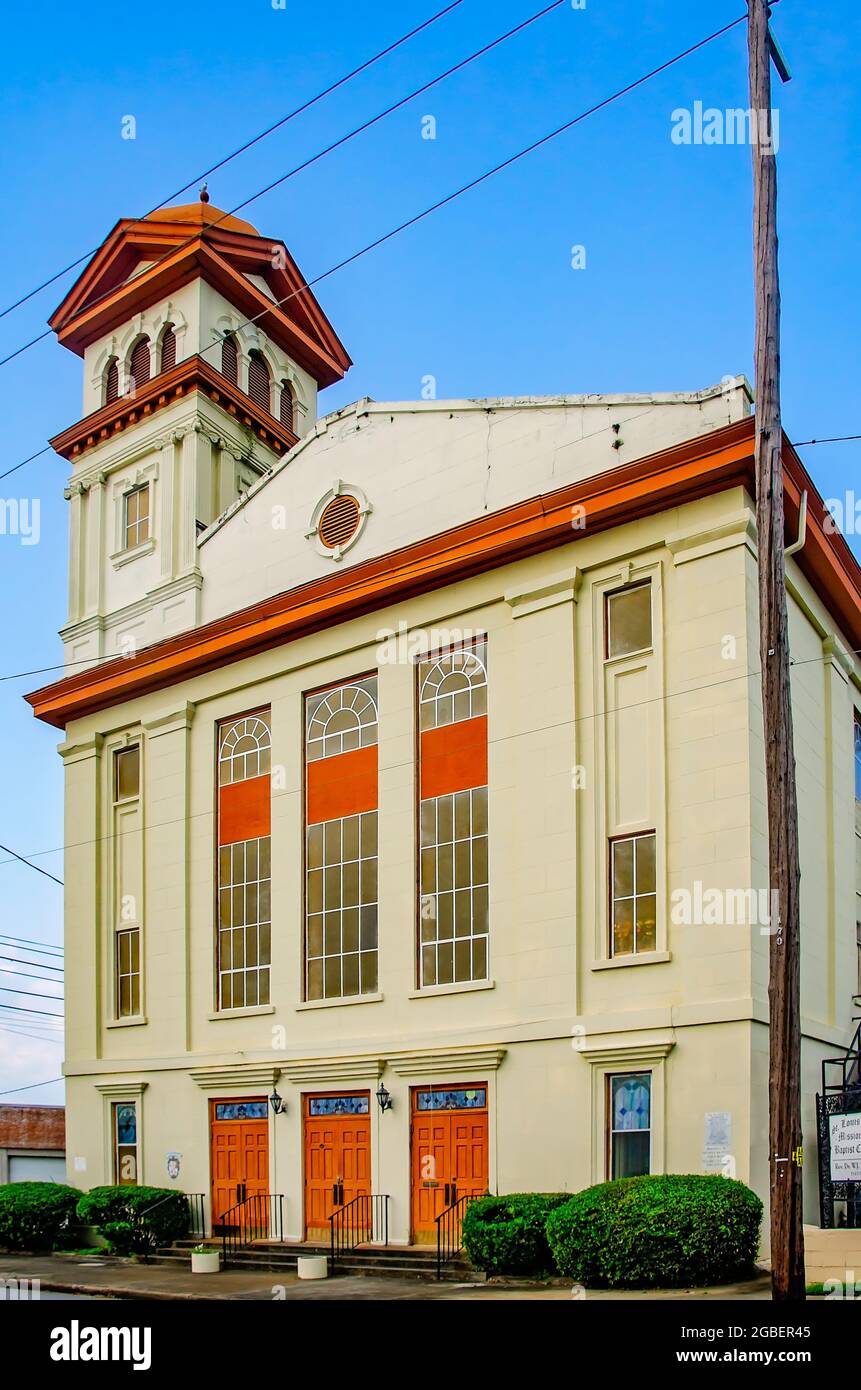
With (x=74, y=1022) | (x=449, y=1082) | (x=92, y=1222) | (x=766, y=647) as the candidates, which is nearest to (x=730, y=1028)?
(x=449, y=1082)

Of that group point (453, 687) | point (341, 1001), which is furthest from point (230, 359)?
point (341, 1001)

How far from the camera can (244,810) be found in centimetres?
3034

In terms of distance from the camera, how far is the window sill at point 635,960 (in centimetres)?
2262

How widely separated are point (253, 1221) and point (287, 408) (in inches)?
801

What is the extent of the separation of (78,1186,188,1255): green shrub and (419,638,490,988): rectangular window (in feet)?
23.6

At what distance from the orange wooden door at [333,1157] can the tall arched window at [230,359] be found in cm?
1752

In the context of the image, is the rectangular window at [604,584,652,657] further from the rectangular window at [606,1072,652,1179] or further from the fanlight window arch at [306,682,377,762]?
the rectangular window at [606,1072,652,1179]

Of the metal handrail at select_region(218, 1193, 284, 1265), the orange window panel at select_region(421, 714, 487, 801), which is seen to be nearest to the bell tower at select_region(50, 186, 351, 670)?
the orange window panel at select_region(421, 714, 487, 801)

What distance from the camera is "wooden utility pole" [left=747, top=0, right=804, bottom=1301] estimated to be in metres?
13.7

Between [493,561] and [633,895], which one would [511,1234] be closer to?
[633,895]

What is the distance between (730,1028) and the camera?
70.7ft

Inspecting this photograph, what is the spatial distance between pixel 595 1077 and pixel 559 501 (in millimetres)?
9520
